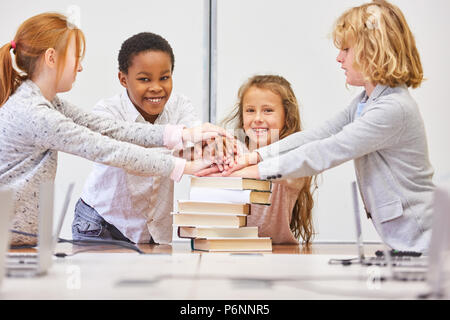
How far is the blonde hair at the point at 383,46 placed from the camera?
4.91 feet

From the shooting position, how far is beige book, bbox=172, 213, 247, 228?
54.0 inches

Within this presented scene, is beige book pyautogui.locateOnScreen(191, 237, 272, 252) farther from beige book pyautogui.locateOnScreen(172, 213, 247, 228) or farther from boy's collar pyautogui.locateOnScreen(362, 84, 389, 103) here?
boy's collar pyautogui.locateOnScreen(362, 84, 389, 103)

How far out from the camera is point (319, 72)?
2.96 meters

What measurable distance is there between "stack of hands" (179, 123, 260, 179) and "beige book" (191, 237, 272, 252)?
0.59 feet

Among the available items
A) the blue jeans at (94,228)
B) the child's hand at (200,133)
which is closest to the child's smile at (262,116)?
the child's hand at (200,133)

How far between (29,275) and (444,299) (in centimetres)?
59

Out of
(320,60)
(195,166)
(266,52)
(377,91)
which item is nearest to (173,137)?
(195,166)

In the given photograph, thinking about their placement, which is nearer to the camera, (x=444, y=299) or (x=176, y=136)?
(x=444, y=299)

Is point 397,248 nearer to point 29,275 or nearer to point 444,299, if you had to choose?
point 444,299

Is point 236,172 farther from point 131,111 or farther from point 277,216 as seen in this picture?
point 131,111

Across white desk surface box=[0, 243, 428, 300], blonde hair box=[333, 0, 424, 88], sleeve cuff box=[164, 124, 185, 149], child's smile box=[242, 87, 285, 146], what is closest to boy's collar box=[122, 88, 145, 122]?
sleeve cuff box=[164, 124, 185, 149]

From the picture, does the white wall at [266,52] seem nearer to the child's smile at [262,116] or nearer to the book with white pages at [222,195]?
the child's smile at [262,116]

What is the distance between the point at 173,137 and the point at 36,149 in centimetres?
43
